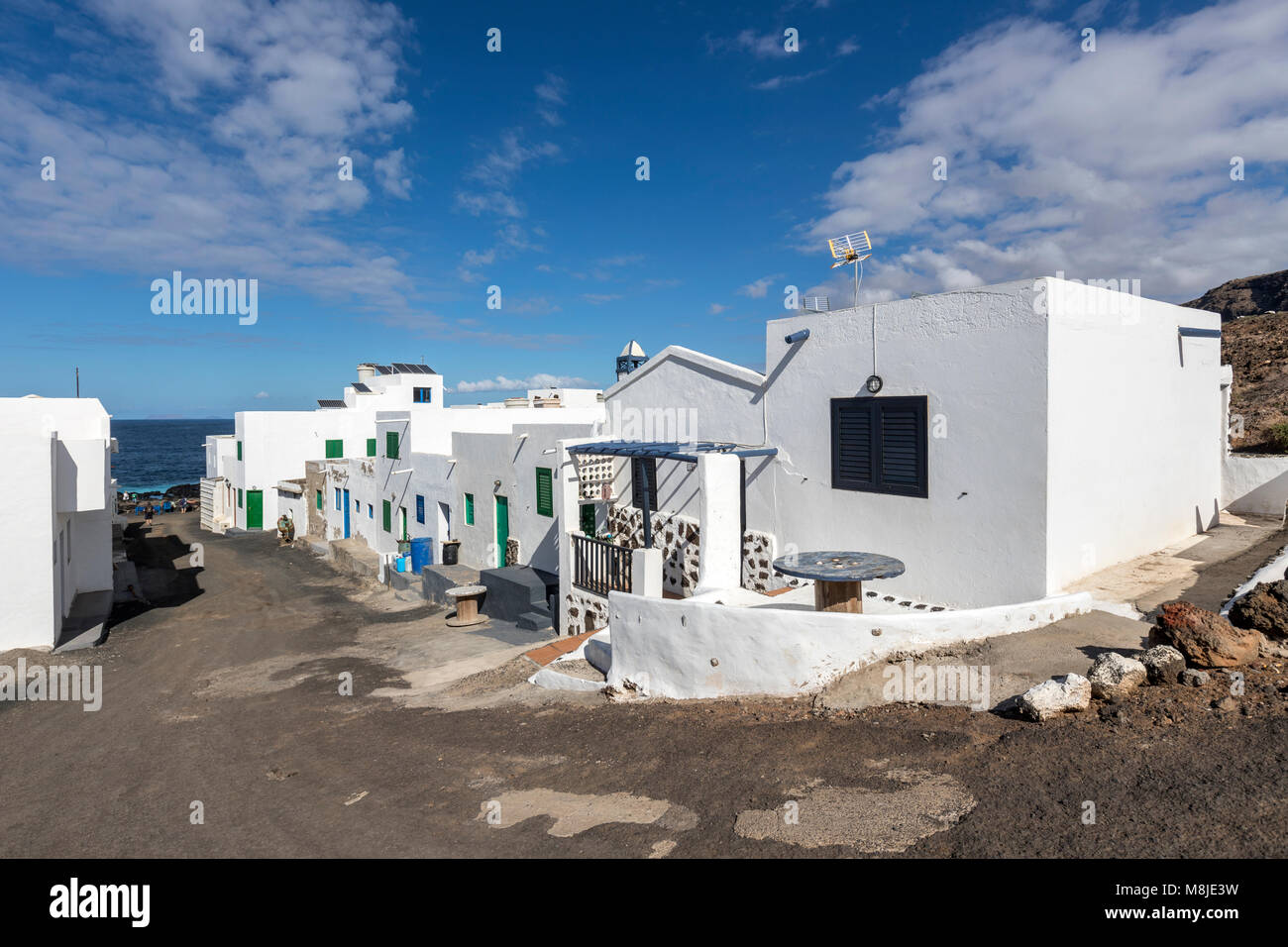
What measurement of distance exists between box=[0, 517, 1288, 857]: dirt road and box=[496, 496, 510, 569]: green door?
8.40m

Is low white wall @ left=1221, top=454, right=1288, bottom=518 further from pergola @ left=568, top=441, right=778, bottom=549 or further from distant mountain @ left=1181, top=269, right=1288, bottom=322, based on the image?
distant mountain @ left=1181, top=269, right=1288, bottom=322

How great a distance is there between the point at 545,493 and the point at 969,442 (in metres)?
11.0

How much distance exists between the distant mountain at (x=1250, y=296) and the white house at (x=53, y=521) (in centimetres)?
6454

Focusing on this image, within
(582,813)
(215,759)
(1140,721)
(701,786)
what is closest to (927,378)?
(1140,721)

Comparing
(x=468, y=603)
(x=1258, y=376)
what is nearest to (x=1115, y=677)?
(x=468, y=603)

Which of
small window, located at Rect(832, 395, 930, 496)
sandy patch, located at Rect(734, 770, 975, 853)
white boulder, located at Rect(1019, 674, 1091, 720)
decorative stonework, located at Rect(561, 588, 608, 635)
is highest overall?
small window, located at Rect(832, 395, 930, 496)

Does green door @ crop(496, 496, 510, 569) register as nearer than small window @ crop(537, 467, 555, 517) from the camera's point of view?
No

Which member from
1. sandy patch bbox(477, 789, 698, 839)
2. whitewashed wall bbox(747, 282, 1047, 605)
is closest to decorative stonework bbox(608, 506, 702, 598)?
whitewashed wall bbox(747, 282, 1047, 605)

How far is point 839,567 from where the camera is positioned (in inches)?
337

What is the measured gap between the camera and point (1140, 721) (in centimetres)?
547

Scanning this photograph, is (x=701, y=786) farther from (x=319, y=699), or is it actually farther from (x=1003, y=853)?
(x=319, y=699)

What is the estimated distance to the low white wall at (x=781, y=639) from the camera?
755 cm

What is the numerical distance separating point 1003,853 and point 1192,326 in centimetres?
1054

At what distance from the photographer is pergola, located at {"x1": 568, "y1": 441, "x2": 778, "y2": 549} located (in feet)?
39.6
